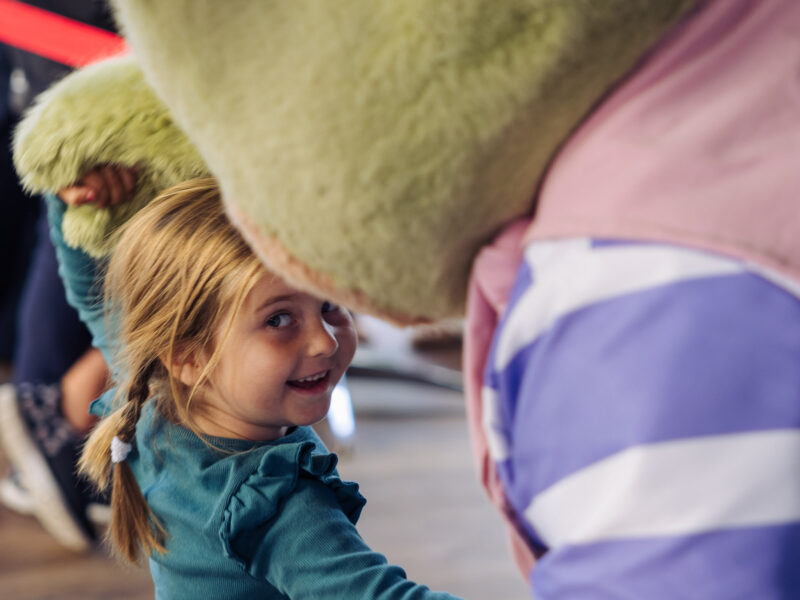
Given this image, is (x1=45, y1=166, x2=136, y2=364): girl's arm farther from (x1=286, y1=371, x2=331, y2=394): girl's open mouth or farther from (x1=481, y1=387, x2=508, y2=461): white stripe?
(x1=481, y1=387, x2=508, y2=461): white stripe

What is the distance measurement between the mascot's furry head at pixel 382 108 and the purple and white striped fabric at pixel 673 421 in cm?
5

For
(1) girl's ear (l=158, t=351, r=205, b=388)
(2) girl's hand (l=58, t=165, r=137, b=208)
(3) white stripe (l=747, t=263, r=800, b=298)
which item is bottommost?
(1) girl's ear (l=158, t=351, r=205, b=388)

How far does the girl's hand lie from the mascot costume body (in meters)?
0.23

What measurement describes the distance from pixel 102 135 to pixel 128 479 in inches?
10.2

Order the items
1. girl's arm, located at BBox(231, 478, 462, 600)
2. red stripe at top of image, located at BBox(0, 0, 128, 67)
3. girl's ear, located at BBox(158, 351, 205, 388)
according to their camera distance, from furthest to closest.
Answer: red stripe at top of image, located at BBox(0, 0, 128, 67), girl's ear, located at BBox(158, 351, 205, 388), girl's arm, located at BBox(231, 478, 462, 600)

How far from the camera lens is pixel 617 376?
1.02 ft

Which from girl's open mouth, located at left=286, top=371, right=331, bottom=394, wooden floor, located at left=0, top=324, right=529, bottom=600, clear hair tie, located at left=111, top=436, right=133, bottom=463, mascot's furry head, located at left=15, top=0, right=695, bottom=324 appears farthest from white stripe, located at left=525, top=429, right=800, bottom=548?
wooden floor, located at left=0, top=324, right=529, bottom=600

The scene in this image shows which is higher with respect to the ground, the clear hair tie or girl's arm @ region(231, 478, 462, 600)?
the clear hair tie

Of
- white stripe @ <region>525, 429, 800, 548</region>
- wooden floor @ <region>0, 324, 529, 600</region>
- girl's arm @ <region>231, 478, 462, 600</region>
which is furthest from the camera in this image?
wooden floor @ <region>0, 324, 529, 600</region>

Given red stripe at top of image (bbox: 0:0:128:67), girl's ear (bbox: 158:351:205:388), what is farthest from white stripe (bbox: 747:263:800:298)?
red stripe at top of image (bbox: 0:0:128:67)

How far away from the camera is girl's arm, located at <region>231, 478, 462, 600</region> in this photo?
52cm

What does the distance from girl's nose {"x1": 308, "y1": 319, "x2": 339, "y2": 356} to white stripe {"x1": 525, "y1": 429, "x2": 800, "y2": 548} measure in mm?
314

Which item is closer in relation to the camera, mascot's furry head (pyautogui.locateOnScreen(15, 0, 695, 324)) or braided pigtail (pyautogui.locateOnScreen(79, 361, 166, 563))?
mascot's furry head (pyautogui.locateOnScreen(15, 0, 695, 324))

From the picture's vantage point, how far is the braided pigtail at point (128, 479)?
0.64 m
